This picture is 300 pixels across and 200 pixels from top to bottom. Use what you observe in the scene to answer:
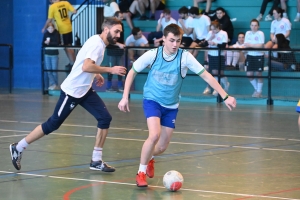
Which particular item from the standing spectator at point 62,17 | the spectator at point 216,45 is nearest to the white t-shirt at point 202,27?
the spectator at point 216,45

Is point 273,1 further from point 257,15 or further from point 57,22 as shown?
point 57,22

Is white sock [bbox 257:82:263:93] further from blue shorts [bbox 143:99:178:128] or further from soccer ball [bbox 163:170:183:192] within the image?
soccer ball [bbox 163:170:183:192]

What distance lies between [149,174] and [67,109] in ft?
5.21

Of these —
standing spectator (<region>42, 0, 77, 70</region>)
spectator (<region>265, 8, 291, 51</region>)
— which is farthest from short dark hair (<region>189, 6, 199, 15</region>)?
standing spectator (<region>42, 0, 77, 70</region>)

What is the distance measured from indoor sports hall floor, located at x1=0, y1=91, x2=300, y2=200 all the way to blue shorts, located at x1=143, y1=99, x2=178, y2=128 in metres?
0.74

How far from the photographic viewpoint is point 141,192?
807 centimetres

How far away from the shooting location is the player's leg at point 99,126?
9.47 m

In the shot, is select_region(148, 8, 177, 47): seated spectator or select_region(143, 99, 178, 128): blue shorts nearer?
select_region(143, 99, 178, 128): blue shorts

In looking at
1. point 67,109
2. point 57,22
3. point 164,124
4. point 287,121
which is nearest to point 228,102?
point 164,124

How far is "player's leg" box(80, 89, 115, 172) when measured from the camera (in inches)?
373

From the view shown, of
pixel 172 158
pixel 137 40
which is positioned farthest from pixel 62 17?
pixel 172 158

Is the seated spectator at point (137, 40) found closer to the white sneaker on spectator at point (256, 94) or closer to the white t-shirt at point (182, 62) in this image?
the white sneaker on spectator at point (256, 94)

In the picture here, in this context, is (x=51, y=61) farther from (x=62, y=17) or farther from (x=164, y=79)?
(x=164, y=79)

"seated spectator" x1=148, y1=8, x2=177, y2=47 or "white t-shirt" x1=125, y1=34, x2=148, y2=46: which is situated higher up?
"seated spectator" x1=148, y1=8, x2=177, y2=47
